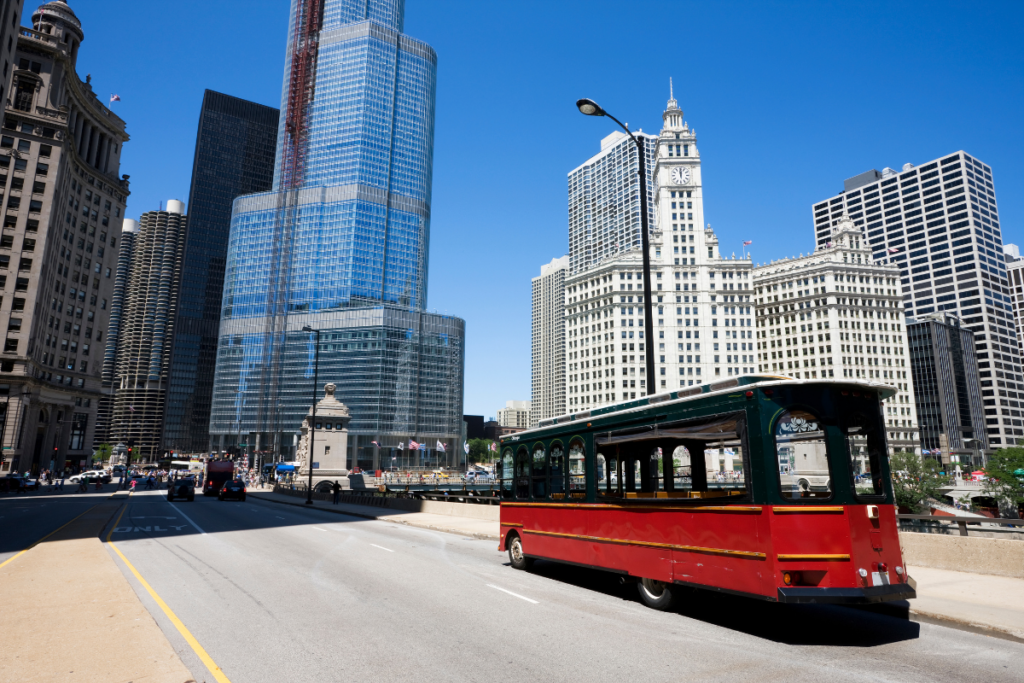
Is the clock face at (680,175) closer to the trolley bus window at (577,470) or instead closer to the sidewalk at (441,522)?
the sidewalk at (441,522)

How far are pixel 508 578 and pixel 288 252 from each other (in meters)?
168

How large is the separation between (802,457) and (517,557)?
8.13 metres

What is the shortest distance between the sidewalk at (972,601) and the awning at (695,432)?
160 inches

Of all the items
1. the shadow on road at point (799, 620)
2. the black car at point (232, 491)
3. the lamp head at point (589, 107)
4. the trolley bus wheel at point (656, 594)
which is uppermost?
the lamp head at point (589, 107)

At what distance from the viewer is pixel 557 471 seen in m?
13.0

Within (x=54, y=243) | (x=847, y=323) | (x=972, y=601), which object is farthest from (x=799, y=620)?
(x=847, y=323)

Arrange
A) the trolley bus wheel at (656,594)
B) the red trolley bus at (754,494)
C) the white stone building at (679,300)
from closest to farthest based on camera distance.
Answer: the red trolley bus at (754,494) → the trolley bus wheel at (656,594) → the white stone building at (679,300)

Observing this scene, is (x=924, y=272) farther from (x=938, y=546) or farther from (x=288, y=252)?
(x=938, y=546)

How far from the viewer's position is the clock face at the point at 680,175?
134625 mm

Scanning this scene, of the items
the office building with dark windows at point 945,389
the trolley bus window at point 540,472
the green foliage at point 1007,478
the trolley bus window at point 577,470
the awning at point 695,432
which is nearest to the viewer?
the awning at point 695,432

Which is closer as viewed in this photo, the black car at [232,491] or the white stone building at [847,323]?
the black car at [232,491]

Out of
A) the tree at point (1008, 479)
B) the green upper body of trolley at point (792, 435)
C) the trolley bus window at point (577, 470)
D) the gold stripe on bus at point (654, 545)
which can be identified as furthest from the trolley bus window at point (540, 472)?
the tree at point (1008, 479)

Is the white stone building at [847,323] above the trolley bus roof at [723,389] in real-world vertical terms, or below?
above

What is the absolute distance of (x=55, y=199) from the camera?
304 ft
